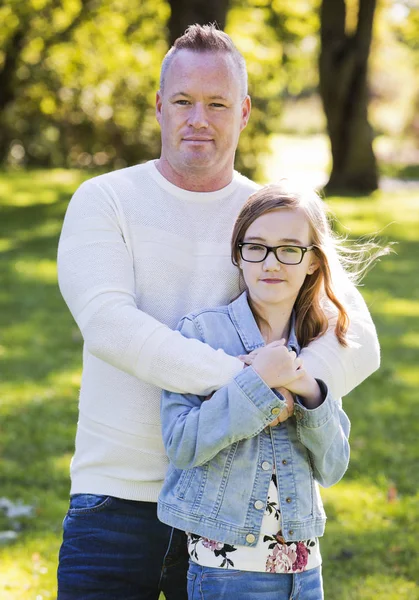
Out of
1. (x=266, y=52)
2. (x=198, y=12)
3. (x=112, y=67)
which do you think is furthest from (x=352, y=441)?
(x=112, y=67)

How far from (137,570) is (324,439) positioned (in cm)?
71

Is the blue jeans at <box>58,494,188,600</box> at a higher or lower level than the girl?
lower

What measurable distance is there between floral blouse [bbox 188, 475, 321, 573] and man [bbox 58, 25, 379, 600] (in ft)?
0.81

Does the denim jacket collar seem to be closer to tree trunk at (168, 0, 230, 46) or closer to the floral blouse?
the floral blouse

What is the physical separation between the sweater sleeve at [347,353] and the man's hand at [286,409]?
0.14 meters

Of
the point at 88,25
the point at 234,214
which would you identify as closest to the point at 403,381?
the point at 234,214

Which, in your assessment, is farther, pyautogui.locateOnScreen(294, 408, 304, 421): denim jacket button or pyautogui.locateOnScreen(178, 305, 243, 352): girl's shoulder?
pyautogui.locateOnScreen(178, 305, 243, 352): girl's shoulder

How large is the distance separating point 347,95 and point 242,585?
16.9 m

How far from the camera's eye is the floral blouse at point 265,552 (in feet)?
7.65

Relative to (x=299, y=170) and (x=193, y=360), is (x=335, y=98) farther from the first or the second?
(x=193, y=360)

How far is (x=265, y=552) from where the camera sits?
2344 mm

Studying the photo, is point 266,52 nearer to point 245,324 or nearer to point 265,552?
point 245,324

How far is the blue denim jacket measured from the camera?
224 centimetres

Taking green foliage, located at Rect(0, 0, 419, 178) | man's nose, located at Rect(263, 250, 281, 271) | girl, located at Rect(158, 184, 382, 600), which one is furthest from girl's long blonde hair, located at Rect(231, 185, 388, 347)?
green foliage, located at Rect(0, 0, 419, 178)
